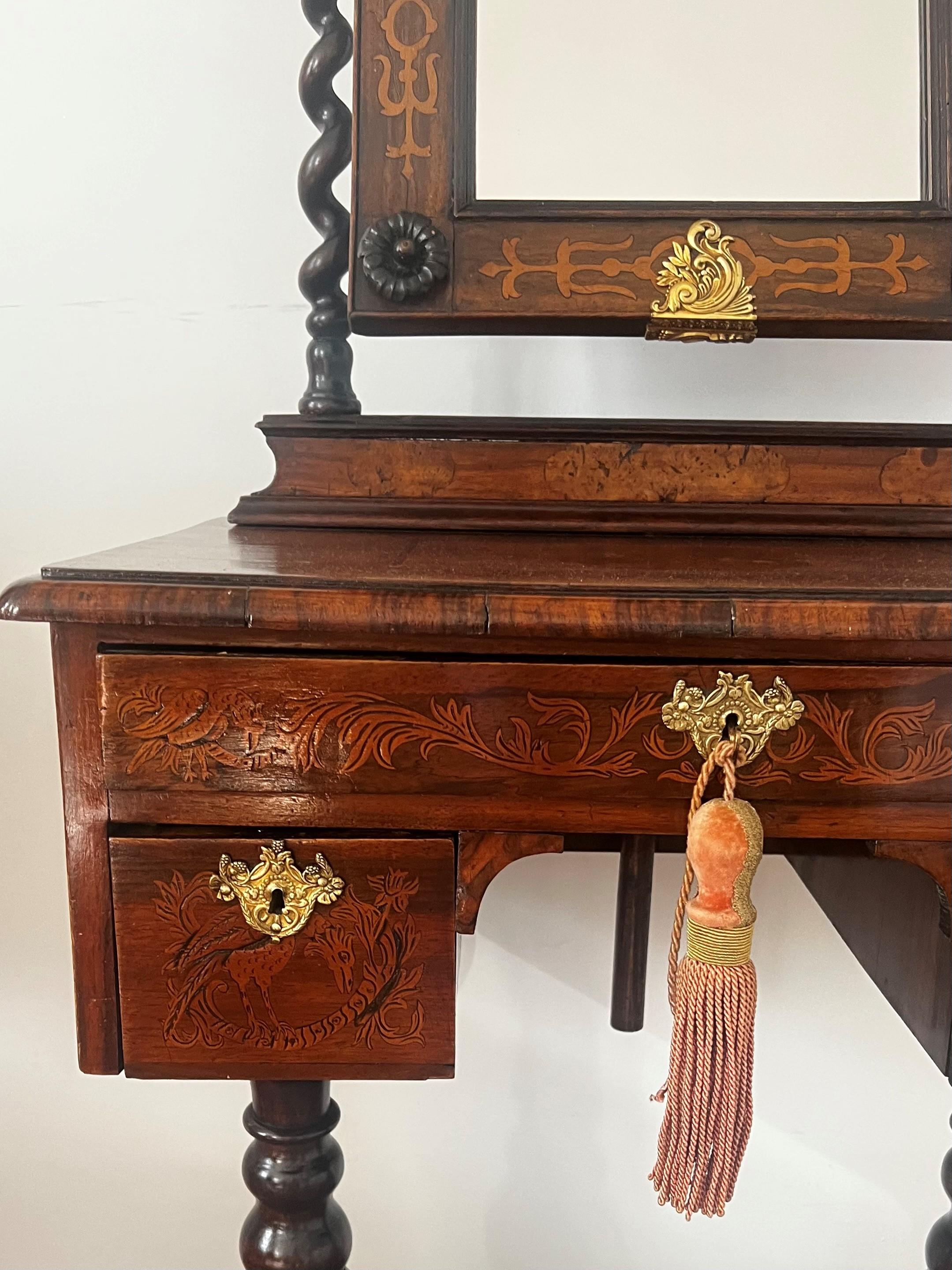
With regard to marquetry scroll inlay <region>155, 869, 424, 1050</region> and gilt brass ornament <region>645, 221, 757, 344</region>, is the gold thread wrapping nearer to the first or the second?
marquetry scroll inlay <region>155, 869, 424, 1050</region>

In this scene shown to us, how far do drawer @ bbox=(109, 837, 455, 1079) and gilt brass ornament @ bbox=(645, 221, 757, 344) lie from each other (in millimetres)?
398

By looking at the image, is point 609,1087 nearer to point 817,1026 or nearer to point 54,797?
point 817,1026

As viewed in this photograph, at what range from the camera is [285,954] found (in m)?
0.53

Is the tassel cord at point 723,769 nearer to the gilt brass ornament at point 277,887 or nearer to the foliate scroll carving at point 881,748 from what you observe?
the foliate scroll carving at point 881,748

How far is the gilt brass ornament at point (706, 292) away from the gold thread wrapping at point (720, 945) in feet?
1.31

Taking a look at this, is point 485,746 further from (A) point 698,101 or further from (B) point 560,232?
(A) point 698,101

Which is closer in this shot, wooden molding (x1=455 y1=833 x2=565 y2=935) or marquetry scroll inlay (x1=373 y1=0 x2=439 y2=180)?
wooden molding (x1=455 y1=833 x2=565 y2=935)

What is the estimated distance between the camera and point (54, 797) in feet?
3.20

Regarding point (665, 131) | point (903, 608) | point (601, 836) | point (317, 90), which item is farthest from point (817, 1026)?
point (317, 90)

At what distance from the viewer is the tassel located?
481mm

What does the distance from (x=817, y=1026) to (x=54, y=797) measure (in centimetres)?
74

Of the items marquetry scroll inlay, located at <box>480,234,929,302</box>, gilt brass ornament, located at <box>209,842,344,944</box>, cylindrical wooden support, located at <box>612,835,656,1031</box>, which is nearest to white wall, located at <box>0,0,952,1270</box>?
cylindrical wooden support, located at <box>612,835,656,1031</box>

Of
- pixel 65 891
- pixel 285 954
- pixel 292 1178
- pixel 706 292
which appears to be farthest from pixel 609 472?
pixel 65 891

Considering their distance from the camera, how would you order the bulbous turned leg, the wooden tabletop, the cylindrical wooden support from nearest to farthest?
the wooden tabletop
the bulbous turned leg
the cylindrical wooden support
